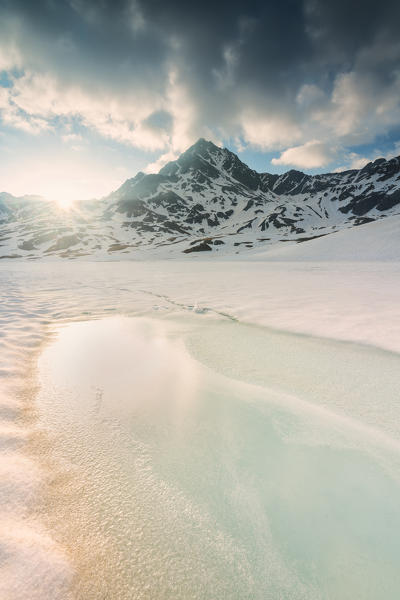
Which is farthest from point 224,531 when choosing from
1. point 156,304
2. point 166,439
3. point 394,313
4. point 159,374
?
point 156,304

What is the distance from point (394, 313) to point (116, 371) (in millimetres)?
7523

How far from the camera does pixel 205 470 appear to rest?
243 cm

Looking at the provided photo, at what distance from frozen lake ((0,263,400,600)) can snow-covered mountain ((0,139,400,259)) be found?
199 ft

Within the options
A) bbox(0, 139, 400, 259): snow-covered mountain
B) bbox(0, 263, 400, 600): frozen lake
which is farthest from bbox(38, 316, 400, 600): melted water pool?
bbox(0, 139, 400, 259): snow-covered mountain

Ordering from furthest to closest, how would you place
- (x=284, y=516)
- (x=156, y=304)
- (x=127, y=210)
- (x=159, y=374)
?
(x=127, y=210), (x=156, y=304), (x=159, y=374), (x=284, y=516)

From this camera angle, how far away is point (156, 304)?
10023mm

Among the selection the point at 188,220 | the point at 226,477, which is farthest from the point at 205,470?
the point at 188,220

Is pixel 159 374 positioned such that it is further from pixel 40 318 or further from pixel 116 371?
pixel 40 318

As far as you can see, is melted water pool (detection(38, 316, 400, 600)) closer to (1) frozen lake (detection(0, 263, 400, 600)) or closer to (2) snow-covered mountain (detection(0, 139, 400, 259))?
(1) frozen lake (detection(0, 263, 400, 600))

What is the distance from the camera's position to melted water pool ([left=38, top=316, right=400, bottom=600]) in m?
1.66

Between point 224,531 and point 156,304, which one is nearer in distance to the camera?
point 224,531

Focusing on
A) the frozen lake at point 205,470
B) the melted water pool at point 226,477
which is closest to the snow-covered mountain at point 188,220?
the frozen lake at point 205,470

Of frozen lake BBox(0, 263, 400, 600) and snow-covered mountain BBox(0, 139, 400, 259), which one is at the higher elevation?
snow-covered mountain BBox(0, 139, 400, 259)

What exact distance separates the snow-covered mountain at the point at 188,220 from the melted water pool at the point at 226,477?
60935 millimetres
